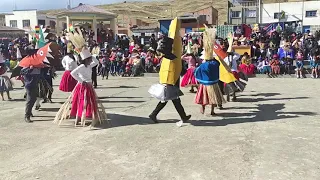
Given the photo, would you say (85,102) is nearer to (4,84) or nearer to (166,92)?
→ (166,92)

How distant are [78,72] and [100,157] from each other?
2549 mm

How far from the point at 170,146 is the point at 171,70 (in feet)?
6.39

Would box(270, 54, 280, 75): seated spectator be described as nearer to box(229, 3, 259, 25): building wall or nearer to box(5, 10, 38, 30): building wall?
box(229, 3, 259, 25): building wall

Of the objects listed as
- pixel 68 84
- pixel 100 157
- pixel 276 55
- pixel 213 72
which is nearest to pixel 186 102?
pixel 213 72

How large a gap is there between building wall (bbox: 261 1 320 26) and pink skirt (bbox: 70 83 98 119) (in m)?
42.2

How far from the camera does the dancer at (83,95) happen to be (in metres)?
7.73

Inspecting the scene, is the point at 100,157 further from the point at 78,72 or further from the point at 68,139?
the point at 78,72

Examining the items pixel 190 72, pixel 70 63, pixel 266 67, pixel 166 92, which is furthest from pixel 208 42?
pixel 266 67

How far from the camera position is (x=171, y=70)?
303 inches

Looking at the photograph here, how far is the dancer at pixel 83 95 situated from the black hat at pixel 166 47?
Result: 149 centimetres

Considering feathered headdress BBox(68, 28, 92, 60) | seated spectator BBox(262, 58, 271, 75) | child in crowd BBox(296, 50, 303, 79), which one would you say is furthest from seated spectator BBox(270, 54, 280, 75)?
feathered headdress BBox(68, 28, 92, 60)

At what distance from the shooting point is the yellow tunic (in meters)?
7.70

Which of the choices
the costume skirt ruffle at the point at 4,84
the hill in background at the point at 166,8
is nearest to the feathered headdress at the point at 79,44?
the costume skirt ruffle at the point at 4,84

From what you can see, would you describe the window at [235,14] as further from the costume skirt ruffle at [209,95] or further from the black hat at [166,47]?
the black hat at [166,47]
